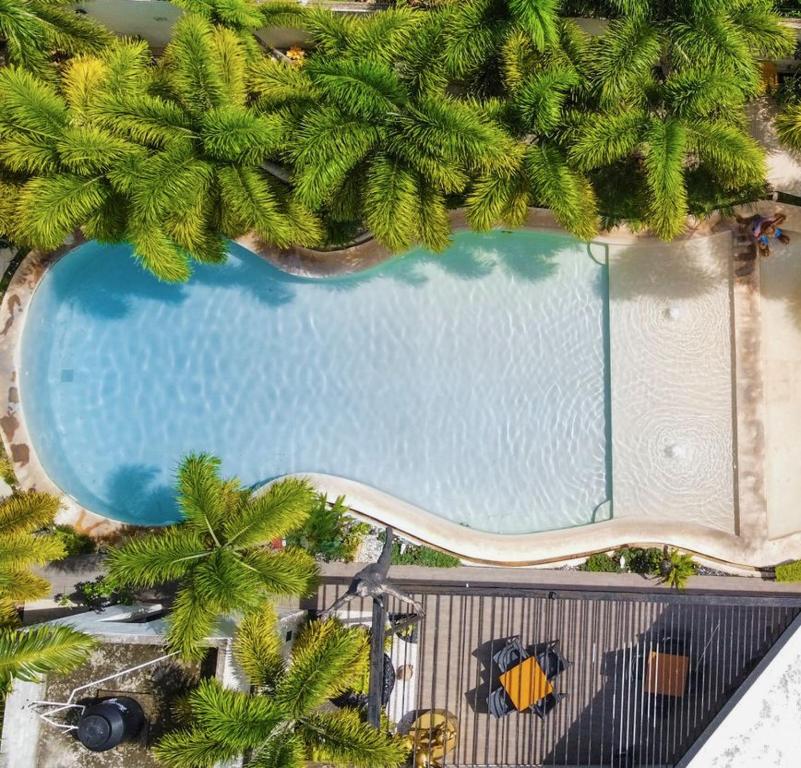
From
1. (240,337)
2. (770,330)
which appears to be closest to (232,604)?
(240,337)

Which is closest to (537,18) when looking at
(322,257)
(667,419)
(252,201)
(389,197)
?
(389,197)

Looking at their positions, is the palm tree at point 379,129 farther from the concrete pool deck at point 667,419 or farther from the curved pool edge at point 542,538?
the curved pool edge at point 542,538

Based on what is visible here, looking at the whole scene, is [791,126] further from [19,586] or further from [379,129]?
[19,586]

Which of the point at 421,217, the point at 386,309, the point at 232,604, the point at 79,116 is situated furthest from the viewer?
the point at 386,309

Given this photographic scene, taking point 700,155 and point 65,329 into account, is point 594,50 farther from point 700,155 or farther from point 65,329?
point 65,329

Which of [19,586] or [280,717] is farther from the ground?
[19,586]

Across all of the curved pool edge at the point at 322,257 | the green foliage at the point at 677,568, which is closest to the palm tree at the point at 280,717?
the green foliage at the point at 677,568

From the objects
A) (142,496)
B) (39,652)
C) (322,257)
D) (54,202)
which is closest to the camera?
(39,652)
